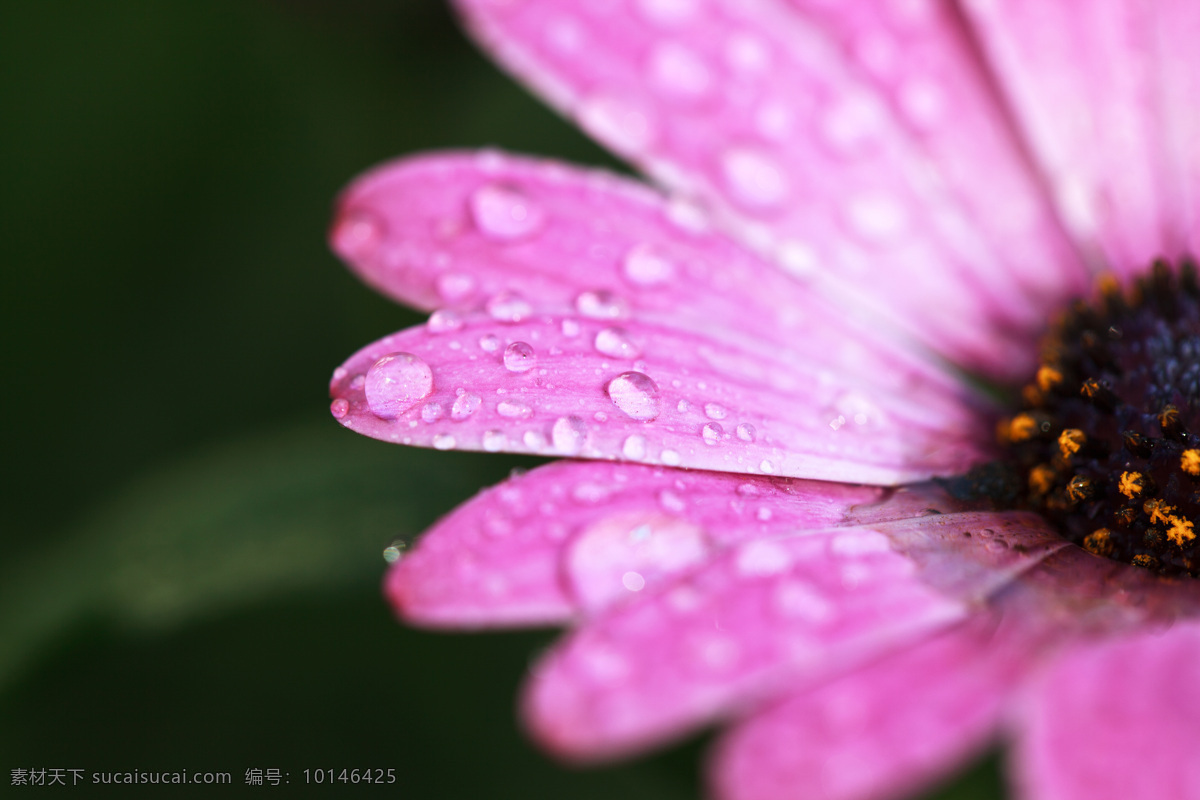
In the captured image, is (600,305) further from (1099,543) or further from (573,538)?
(1099,543)

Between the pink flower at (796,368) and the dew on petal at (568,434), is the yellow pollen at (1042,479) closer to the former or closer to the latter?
the pink flower at (796,368)

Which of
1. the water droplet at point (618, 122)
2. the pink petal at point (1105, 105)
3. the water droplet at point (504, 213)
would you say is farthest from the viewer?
the pink petal at point (1105, 105)

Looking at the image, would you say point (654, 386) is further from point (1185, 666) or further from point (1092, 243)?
point (1092, 243)

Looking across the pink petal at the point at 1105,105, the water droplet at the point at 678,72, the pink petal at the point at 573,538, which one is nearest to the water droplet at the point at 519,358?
the pink petal at the point at 573,538

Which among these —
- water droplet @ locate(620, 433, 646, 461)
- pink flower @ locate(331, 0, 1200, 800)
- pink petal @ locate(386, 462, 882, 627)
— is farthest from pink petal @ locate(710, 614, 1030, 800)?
water droplet @ locate(620, 433, 646, 461)

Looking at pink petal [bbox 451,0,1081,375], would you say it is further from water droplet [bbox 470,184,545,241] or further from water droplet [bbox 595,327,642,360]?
water droplet [bbox 595,327,642,360]

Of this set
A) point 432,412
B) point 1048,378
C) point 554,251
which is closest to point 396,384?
point 432,412

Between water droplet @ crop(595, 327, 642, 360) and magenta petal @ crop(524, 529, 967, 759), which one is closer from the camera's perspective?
magenta petal @ crop(524, 529, 967, 759)
